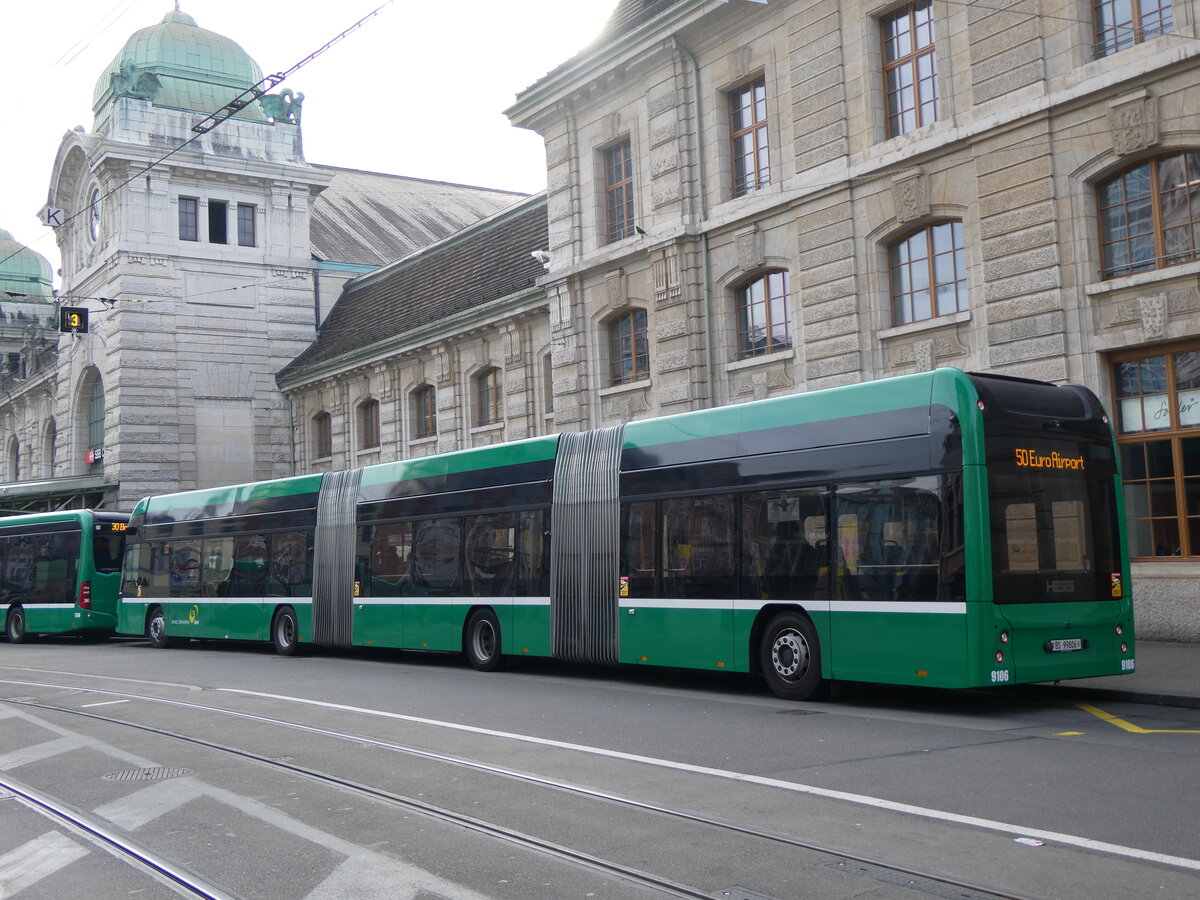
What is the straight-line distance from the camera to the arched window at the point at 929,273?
1980 centimetres

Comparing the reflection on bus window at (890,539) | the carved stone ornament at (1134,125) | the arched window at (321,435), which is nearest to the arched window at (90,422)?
the arched window at (321,435)

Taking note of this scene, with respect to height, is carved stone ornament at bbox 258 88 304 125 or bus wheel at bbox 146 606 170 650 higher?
carved stone ornament at bbox 258 88 304 125

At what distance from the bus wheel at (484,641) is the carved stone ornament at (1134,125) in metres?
10.7

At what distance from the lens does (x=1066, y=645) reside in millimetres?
11945

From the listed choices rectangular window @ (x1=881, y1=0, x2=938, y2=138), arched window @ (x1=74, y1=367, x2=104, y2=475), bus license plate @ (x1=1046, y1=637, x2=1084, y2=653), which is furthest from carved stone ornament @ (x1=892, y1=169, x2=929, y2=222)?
arched window @ (x1=74, y1=367, x2=104, y2=475)

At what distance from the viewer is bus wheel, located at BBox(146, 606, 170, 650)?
26.5 m

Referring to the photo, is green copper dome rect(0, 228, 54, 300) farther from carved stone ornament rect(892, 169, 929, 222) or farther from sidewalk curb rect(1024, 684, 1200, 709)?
sidewalk curb rect(1024, 684, 1200, 709)

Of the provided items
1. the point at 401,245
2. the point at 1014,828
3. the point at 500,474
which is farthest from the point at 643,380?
the point at 401,245

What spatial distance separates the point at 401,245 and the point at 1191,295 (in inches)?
1578

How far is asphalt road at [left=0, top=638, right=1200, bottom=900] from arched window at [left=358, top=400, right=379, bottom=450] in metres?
25.2

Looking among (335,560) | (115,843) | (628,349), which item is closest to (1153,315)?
(628,349)

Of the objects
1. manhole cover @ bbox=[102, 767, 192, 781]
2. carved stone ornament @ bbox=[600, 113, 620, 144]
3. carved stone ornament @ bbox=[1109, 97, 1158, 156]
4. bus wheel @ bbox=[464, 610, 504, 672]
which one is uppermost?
carved stone ornament @ bbox=[600, 113, 620, 144]

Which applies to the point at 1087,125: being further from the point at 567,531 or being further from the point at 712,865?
the point at 712,865

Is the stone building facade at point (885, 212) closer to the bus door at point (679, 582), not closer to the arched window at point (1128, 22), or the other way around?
the arched window at point (1128, 22)
